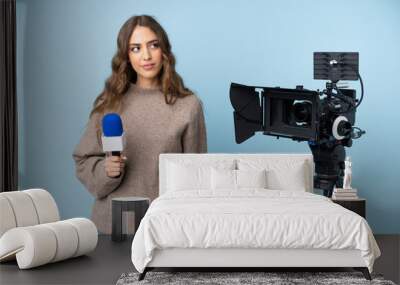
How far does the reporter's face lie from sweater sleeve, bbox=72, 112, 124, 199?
1.54 feet

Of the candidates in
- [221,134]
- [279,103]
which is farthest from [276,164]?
[221,134]

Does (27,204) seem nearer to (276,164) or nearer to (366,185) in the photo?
(276,164)

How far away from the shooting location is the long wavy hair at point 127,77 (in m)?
5.59

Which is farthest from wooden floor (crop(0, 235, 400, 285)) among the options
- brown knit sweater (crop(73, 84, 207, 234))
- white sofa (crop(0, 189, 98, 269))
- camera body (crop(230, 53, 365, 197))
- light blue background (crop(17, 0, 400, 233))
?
light blue background (crop(17, 0, 400, 233))

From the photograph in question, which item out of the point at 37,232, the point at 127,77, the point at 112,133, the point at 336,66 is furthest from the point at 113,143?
the point at 336,66

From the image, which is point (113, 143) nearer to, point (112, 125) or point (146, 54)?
point (112, 125)

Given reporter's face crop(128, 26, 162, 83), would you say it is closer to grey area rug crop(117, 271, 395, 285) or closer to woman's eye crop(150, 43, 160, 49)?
A: woman's eye crop(150, 43, 160, 49)

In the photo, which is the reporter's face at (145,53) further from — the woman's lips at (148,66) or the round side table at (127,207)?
the round side table at (127,207)

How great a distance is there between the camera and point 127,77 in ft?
18.7

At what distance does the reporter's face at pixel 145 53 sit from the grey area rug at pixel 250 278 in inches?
64.1

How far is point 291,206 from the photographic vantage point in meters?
4.57

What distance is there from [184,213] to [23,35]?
10.5 ft

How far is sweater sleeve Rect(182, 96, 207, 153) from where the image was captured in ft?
18.2

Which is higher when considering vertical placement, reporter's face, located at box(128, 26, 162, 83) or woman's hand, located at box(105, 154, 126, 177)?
reporter's face, located at box(128, 26, 162, 83)
